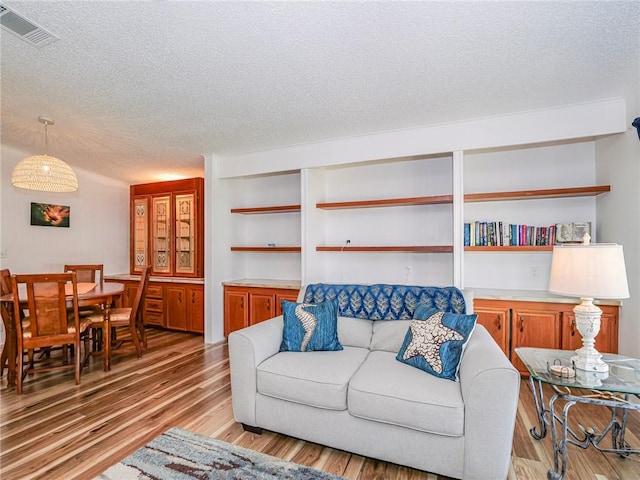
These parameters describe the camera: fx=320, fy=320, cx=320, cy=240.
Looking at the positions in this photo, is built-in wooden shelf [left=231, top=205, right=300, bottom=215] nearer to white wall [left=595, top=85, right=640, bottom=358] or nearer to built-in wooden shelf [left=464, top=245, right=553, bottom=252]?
built-in wooden shelf [left=464, top=245, right=553, bottom=252]

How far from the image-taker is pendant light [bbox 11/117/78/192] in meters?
3.00

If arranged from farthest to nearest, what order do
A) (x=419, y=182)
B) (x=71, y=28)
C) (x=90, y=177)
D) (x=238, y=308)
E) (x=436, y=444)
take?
(x=90, y=177) < (x=238, y=308) < (x=419, y=182) < (x=71, y=28) < (x=436, y=444)

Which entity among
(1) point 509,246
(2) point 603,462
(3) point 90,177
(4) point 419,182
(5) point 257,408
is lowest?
(2) point 603,462

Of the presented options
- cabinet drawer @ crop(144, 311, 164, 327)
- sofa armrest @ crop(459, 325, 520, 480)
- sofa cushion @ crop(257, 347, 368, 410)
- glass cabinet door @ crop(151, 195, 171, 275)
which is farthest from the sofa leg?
glass cabinet door @ crop(151, 195, 171, 275)

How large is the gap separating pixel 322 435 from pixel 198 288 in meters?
3.11

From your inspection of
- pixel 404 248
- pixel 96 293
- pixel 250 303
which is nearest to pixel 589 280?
pixel 404 248

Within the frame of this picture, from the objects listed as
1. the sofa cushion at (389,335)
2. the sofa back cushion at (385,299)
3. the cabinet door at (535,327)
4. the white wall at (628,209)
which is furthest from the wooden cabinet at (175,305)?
the white wall at (628,209)

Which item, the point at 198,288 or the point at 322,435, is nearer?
the point at 322,435

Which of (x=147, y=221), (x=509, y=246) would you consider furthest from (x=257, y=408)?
(x=147, y=221)

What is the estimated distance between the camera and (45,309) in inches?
108

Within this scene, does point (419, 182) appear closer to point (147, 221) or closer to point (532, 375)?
point (532, 375)

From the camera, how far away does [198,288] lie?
14.6 ft

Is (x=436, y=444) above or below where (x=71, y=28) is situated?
below

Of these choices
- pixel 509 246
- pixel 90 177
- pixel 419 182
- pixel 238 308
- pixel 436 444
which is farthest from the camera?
pixel 90 177
